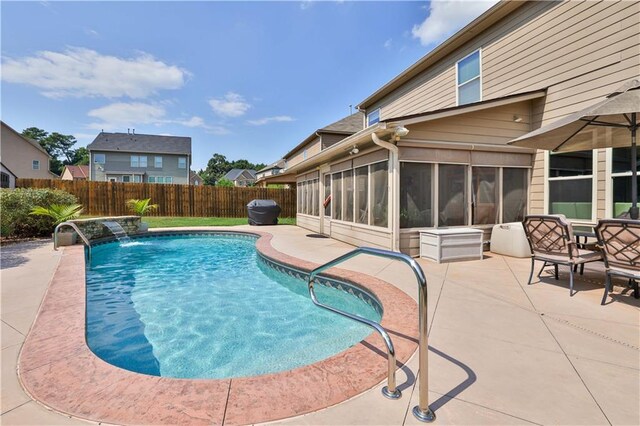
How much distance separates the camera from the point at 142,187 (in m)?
18.4

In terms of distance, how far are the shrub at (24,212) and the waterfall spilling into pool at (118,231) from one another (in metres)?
1.61

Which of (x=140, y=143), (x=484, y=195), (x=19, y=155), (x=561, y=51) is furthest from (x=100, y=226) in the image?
(x=19, y=155)

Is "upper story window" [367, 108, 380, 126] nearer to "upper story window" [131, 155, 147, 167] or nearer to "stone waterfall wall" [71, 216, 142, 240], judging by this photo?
"stone waterfall wall" [71, 216, 142, 240]

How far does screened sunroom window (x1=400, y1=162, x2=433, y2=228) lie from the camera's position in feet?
22.2

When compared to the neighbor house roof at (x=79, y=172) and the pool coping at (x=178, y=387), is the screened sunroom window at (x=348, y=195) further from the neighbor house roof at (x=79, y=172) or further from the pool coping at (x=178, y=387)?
the neighbor house roof at (x=79, y=172)

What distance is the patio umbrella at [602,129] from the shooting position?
12.3 feet

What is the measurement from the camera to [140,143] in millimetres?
32219

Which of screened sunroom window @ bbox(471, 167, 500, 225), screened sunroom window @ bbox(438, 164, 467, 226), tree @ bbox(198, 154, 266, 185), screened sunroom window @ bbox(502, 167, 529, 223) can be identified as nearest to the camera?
screened sunroom window @ bbox(438, 164, 467, 226)

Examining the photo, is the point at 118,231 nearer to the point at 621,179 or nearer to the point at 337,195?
the point at 337,195

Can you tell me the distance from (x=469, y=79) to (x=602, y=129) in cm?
520

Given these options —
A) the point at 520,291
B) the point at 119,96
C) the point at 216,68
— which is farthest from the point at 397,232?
the point at 119,96

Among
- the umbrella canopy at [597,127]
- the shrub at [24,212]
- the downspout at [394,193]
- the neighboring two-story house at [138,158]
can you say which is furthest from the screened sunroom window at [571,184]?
the neighboring two-story house at [138,158]

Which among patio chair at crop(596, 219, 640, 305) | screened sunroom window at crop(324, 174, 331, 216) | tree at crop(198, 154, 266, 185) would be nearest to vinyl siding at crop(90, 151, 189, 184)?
screened sunroom window at crop(324, 174, 331, 216)

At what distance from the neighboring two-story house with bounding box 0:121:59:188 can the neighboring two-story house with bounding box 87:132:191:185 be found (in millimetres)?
5446
